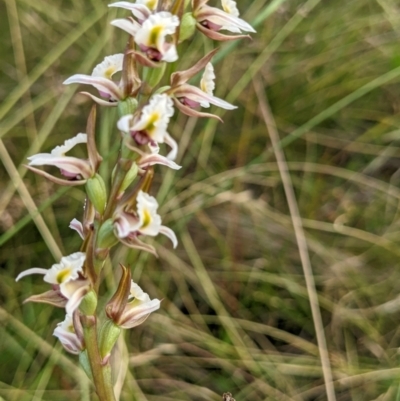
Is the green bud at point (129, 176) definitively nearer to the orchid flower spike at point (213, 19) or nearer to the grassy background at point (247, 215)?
the orchid flower spike at point (213, 19)

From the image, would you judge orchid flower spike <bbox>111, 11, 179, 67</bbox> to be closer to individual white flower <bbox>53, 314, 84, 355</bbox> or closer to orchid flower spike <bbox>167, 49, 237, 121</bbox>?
orchid flower spike <bbox>167, 49, 237, 121</bbox>

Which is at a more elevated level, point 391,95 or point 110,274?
point 391,95

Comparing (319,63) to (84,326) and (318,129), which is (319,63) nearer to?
(318,129)

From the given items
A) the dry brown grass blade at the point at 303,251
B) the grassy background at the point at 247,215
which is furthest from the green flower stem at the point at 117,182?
the dry brown grass blade at the point at 303,251

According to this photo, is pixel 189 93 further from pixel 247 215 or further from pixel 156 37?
pixel 247 215

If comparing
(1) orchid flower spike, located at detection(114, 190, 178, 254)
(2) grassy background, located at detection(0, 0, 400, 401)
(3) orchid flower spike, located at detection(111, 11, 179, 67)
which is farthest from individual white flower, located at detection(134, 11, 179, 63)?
(2) grassy background, located at detection(0, 0, 400, 401)

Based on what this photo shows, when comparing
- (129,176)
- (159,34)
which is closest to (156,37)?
(159,34)

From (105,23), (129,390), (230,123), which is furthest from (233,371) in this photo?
(105,23)
